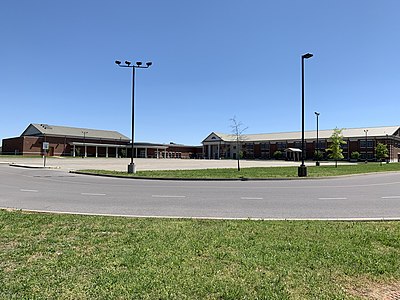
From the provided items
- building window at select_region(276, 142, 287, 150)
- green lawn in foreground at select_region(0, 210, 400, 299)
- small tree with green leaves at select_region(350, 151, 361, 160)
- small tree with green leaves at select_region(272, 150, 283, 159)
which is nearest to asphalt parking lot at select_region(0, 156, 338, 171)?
green lawn in foreground at select_region(0, 210, 400, 299)

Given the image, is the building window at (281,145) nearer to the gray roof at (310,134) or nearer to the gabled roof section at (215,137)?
the gray roof at (310,134)

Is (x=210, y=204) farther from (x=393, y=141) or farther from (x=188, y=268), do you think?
(x=393, y=141)

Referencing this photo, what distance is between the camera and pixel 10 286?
3.50 meters

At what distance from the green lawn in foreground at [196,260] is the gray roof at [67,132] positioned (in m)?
78.1

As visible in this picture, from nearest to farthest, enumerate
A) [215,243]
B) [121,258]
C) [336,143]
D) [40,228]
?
[121,258] < [215,243] < [40,228] < [336,143]

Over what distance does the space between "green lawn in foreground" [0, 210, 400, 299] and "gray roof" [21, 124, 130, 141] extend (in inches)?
3074

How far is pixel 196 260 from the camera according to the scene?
439 centimetres

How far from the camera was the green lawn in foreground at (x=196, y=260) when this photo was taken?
3.45 m

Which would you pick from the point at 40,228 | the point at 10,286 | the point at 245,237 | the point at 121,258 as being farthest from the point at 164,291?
the point at 40,228

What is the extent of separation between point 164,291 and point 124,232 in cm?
279

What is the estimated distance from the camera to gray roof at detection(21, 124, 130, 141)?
77500 mm

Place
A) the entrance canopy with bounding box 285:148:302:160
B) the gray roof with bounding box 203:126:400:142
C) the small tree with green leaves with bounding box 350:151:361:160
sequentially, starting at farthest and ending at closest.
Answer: the entrance canopy with bounding box 285:148:302:160
the gray roof with bounding box 203:126:400:142
the small tree with green leaves with bounding box 350:151:361:160

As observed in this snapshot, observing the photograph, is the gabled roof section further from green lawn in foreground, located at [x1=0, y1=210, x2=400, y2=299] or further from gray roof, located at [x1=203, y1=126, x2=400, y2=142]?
green lawn in foreground, located at [x1=0, y1=210, x2=400, y2=299]

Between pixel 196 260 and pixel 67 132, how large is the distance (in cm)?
8503
